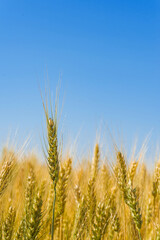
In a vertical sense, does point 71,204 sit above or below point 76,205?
above

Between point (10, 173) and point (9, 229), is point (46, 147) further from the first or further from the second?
point (9, 229)

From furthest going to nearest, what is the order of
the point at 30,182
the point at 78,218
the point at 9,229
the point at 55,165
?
the point at 30,182
the point at 78,218
the point at 9,229
the point at 55,165

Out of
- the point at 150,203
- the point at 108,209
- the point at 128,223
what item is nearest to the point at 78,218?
the point at 108,209

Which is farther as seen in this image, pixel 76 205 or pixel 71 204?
pixel 71 204

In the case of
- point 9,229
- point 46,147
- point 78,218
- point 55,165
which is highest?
point 46,147

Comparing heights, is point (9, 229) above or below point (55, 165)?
below

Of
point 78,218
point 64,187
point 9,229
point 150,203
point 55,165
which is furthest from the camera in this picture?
point 150,203

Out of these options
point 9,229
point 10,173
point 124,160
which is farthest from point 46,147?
point 124,160

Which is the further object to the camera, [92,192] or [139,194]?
[139,194]

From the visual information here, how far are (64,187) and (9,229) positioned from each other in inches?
28.0

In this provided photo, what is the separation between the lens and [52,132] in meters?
2.29

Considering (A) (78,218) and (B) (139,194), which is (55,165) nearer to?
(A) (78,218)

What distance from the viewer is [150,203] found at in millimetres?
3609

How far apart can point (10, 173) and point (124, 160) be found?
111 centimetres
